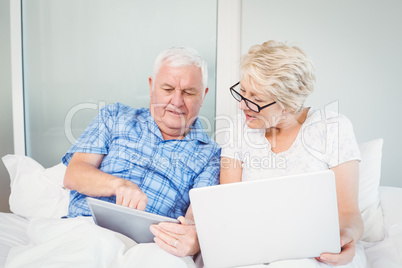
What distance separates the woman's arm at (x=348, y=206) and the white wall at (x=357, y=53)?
0.92 metres

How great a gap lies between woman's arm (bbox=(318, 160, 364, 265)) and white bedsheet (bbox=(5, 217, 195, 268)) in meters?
0.46

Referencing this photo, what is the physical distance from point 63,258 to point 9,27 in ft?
6.80

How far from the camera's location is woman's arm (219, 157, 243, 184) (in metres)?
1.45

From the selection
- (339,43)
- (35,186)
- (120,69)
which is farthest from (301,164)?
(120,69)

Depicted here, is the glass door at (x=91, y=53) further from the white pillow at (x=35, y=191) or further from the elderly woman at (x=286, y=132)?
the elderly woman at (x=286, y=132)

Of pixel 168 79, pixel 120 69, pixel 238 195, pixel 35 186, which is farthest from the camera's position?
pixel 120 69

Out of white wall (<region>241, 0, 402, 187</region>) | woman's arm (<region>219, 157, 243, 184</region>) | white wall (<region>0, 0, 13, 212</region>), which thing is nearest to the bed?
woman's arm (<region>219, 157, 243, 184</region>)

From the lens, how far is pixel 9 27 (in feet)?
8.20

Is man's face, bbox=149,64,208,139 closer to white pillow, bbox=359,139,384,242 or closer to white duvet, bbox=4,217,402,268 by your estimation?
white duvet, bbox=4,217,402,268

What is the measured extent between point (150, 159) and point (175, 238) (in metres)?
0.56

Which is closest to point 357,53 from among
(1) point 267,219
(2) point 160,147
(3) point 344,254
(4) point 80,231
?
(2) point 160,147

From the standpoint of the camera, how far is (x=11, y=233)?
1.47 m

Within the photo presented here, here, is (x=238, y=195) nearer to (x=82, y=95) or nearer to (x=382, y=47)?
(x=382, y=47)

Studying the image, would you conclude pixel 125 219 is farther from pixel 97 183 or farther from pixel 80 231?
pixel 97 183
